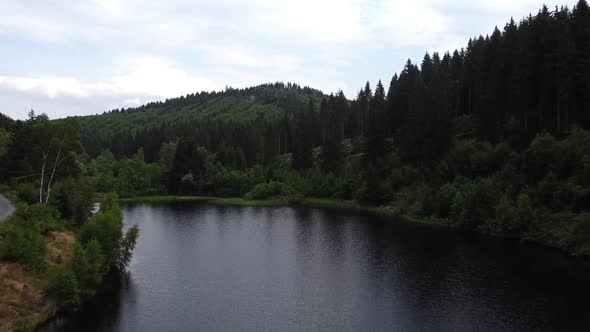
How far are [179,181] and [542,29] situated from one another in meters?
99.0

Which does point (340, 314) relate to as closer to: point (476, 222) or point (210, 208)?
point (476, 222)

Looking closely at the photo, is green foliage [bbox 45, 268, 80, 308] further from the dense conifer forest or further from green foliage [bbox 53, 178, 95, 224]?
the dense conifer forest

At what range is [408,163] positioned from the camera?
107188mm

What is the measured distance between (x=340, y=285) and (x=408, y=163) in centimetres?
6218

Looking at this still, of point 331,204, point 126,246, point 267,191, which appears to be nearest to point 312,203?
point 331,204

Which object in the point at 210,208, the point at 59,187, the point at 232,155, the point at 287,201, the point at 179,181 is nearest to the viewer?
the point at 59,187

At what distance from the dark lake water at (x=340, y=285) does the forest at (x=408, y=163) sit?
516 cm

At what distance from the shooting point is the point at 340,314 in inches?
1625

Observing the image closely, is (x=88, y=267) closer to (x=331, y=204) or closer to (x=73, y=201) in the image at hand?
(x=73, y=201)

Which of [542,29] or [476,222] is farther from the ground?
[542,29]

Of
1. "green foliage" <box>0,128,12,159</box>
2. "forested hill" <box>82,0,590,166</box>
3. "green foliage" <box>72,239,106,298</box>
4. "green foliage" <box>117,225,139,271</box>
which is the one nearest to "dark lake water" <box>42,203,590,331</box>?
"green foliage" <box>72,239,106,298</box>

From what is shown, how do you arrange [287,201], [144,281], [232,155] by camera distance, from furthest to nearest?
[232,155]
[287,201]
[144,281]

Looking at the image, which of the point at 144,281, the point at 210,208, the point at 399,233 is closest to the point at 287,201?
the point at 210,208

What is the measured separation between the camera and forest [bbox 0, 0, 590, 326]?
55.0 m
